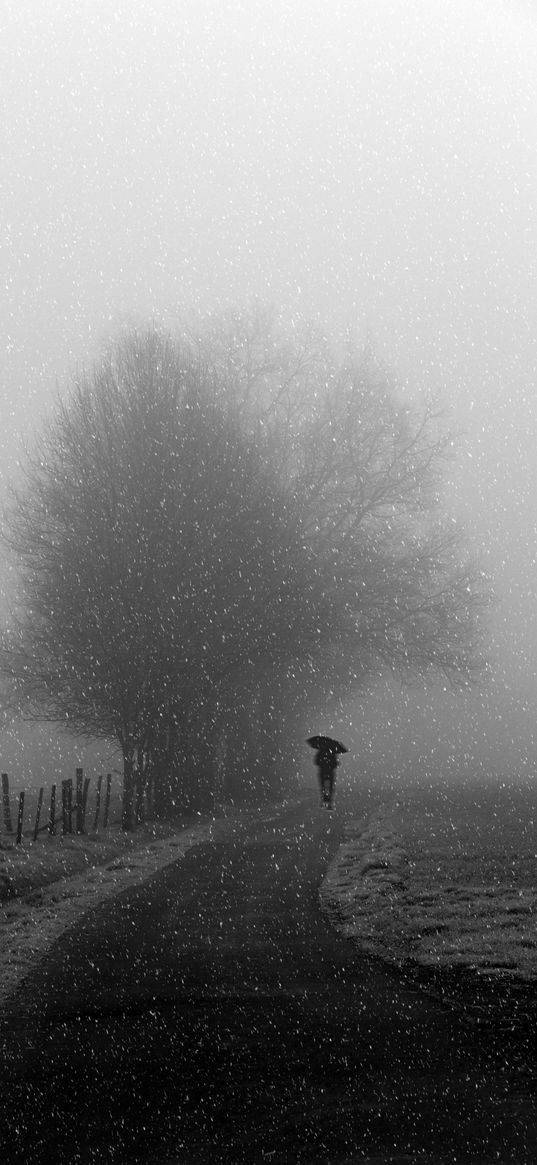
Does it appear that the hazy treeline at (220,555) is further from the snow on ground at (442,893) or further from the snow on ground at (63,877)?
the snow on ground at (442,893)

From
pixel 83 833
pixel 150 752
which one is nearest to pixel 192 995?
pixel 83 833

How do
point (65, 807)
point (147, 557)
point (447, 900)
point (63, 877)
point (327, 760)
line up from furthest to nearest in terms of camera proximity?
point (327, 760), point (147, 557), point (65, 807), point (63, 877), point (447, 900)

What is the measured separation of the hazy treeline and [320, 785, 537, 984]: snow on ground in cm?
830

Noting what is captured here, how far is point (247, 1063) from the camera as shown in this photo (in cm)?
735

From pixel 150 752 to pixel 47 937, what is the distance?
1848 cm

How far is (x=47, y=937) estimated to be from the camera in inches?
507

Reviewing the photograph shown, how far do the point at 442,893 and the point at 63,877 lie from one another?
275 inches

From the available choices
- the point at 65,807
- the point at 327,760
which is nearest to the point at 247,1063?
the point at 65,807

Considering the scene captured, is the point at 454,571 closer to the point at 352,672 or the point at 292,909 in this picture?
the point at 352,672

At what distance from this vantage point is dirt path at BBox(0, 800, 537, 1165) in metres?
5.98

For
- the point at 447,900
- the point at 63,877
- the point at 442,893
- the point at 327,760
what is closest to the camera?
the point at 447,900

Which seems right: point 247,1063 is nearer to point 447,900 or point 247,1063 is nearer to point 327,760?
point 447,900

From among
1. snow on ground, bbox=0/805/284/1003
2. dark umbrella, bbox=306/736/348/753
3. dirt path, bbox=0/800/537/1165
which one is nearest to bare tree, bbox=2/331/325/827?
dark umbrella, bbox=306/736/348/753

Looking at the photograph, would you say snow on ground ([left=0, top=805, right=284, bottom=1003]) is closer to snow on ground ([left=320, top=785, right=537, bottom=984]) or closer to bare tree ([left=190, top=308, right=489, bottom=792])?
snow on ground ([left=320, top=785, right=537, bottom=984])
